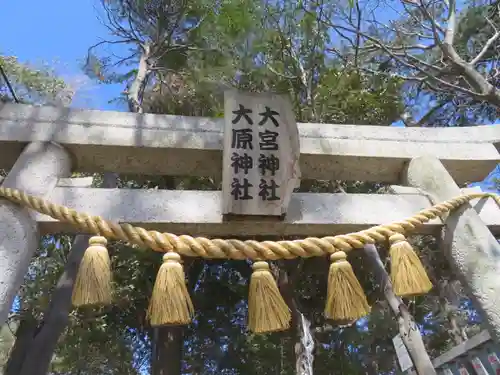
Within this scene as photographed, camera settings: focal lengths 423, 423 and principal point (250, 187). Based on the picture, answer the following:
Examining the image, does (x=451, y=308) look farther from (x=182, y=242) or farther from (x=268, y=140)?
(x=182, y=242)

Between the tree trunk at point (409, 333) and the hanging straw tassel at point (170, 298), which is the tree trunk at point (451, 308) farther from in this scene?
the hanging straw tassel at point (170, 298)

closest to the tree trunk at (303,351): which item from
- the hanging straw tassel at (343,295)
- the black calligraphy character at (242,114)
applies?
the hanging straw tassel at (343,295)

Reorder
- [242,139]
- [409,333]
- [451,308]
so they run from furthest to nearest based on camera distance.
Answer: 1. [451,308]
2. [409,333]
3. [242,139]

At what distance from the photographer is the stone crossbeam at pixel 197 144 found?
6.42 feet

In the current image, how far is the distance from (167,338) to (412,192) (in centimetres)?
410

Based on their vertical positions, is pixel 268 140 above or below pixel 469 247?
above

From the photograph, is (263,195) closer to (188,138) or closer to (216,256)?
(216,256)

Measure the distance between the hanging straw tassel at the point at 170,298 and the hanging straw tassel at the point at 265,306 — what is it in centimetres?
24

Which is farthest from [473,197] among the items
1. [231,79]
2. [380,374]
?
[380,374]

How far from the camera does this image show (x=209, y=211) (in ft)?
5.96

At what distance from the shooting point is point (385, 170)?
2.23m

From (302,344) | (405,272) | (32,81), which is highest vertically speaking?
(32,81)

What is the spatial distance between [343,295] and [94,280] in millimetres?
933

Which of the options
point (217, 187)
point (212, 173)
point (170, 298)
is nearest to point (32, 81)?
point (217, 187)
